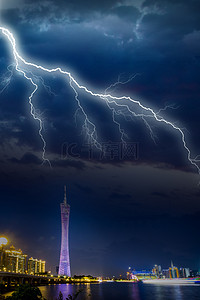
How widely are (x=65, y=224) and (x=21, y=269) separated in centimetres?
7706

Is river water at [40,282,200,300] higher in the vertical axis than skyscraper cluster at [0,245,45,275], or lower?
lower

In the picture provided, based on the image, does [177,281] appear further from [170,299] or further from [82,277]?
[170,299]

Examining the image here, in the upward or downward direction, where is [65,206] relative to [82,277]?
upward

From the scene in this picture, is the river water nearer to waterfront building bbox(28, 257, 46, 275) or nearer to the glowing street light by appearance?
the glowing street light

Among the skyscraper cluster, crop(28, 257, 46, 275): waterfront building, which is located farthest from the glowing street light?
crop(28, 257, 46, 275): waterfront building

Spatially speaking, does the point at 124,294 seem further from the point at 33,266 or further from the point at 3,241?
the point at 33,266

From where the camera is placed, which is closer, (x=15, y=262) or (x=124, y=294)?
(x=124, y=294)

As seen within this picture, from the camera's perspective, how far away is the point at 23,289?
90.6 feet

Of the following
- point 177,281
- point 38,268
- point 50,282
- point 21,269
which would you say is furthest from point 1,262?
point 177,281

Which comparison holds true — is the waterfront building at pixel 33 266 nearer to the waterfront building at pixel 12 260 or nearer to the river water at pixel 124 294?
the waterfront building at pixel 12 260

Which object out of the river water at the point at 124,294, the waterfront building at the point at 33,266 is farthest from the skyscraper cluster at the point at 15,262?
the river water at the point at 124,294

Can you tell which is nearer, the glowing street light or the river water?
the river water

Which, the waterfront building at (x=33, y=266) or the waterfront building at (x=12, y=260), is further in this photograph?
the waterfront building at (x=33, y=266)

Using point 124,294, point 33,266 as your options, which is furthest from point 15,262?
point 124,294
